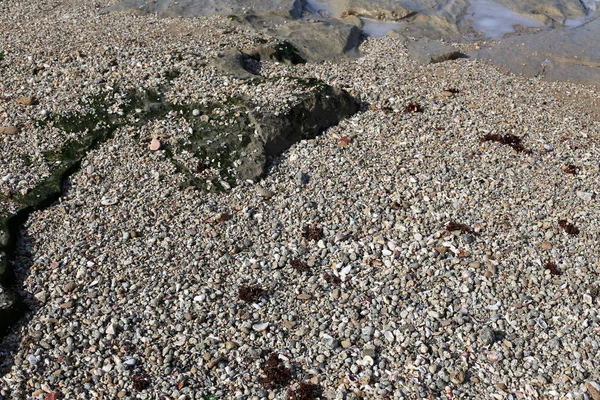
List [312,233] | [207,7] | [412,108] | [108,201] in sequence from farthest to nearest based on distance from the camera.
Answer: [207,7] < [412,108] < [108,201] < [312,233]

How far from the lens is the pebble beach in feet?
30.1

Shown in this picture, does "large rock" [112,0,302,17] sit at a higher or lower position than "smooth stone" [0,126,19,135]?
higher

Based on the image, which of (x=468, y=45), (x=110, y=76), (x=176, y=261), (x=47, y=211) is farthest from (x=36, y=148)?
(x=468, y=45)

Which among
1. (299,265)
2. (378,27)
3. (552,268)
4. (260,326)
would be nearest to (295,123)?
(299,265)

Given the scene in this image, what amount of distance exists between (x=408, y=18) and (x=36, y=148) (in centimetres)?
1624

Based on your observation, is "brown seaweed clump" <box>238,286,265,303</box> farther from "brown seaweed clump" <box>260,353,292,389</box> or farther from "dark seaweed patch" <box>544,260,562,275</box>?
"dark seaweed patch" <box>544,260,562,275</box>

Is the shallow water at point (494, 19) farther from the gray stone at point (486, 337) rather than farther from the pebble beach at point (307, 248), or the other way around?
the gray stone at point (486, 337)

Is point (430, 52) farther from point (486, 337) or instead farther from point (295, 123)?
point (486, 337)

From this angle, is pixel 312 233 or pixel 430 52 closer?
pixel 312 233

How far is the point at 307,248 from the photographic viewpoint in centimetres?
1152

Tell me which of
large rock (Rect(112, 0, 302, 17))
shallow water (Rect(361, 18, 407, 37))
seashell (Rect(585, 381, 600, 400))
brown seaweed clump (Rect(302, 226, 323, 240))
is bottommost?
seashell (Rect(585, 381, 600, 400))

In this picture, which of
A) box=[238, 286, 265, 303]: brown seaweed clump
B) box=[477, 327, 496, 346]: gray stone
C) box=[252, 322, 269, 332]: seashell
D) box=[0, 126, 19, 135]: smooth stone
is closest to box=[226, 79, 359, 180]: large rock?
box=[238, 286, 265, 303]: brown seaweed clump

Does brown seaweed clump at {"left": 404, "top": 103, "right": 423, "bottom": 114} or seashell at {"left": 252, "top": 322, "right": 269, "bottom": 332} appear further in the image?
brown seaweed clump at {"left": 404, "top": 103, "right": 423, "bottom": 114}

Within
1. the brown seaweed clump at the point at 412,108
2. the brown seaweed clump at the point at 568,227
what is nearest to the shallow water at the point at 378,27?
the brown seaweed clump at the point at 412,108
